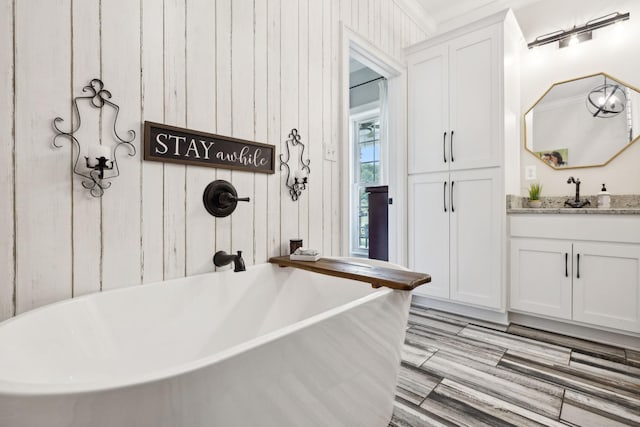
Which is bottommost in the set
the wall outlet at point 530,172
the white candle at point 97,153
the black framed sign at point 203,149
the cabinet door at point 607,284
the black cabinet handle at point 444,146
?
the cabinet door at point 607,284

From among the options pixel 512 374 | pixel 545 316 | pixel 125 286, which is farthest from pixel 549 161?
pixel 125 286

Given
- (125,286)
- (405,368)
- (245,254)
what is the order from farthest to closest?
(405,368), (245,254), (125,286)

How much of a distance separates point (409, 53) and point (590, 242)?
2.14 meters

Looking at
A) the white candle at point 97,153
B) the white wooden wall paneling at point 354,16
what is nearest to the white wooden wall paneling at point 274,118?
the white wooden wall paneling at point 354,16

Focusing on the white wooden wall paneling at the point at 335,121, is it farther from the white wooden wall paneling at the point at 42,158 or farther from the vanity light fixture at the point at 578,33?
the vanity light fixture at the point at 578,33

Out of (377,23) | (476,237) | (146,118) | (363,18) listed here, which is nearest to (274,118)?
(146,118)

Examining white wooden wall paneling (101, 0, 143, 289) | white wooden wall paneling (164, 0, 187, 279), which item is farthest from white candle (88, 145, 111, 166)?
white wooden wall paneling (164, 0, 187, 279)

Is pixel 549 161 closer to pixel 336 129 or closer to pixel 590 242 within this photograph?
pixel 590 242

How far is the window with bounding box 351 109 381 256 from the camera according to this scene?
4086mm

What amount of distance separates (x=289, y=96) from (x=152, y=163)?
914mm

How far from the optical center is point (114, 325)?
105cm

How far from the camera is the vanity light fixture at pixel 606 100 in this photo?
2.37 metres

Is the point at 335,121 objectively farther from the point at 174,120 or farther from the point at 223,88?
the point at 174,120

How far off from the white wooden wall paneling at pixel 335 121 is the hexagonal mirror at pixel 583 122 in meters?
1.89
